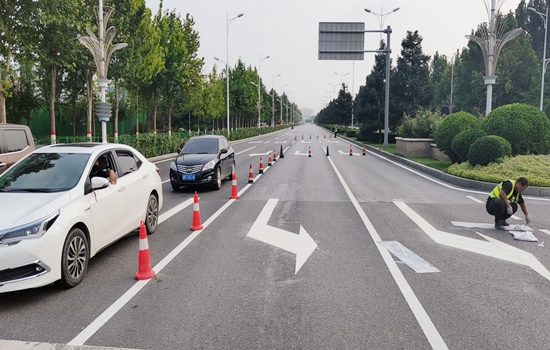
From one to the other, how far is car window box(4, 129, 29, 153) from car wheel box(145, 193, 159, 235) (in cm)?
454

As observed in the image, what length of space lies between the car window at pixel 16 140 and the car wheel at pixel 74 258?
622cm

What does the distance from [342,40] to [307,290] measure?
2785cm

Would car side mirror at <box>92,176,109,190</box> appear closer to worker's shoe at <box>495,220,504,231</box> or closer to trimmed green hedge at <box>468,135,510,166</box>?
worker's shoe at <box>495,220,504,231</box>

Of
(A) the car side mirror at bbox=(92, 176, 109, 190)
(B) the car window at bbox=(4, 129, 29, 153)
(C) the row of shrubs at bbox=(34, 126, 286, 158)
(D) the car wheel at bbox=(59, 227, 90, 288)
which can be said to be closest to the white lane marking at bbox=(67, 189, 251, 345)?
(D) the car wheel at bbox=(59, 227, 90, 288)

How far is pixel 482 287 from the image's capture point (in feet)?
18.3

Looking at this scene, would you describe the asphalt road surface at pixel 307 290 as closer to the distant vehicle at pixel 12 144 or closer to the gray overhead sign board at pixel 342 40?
the distant vehicle at pixel 12 144

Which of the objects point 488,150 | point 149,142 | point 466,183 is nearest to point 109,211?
point 466,183

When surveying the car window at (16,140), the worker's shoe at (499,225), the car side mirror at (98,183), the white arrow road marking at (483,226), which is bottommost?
the white arrow road marking at (483,226)

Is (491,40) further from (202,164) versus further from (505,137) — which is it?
(202,164)

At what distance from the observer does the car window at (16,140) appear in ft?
34.2

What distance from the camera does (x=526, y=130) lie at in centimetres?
1697

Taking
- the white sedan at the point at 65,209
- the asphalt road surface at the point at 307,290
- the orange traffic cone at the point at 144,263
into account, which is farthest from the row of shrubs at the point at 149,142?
the orange traffic cone at the point at 144,263

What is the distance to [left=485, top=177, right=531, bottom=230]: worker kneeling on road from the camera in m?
8.29

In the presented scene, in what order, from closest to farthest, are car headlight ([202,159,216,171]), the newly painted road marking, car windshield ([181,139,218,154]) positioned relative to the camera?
the newly painted road marking → car headlight ([202,159,216,171]) → car windshield ([181,139,218,154])
